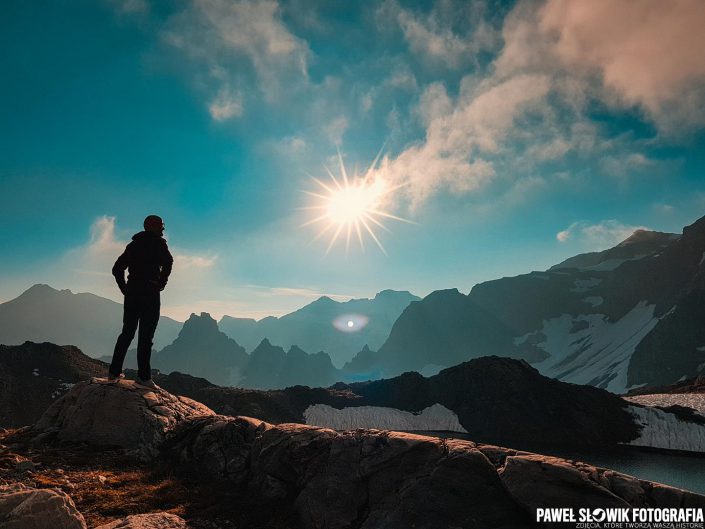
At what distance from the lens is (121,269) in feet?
48.9

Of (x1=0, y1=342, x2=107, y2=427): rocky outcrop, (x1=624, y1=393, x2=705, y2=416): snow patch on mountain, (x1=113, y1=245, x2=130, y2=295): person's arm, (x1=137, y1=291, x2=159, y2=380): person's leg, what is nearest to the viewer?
(x1=113, y1=245, x2=130, y2=295): person's arm

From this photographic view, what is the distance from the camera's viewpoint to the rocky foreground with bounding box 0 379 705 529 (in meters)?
7.30

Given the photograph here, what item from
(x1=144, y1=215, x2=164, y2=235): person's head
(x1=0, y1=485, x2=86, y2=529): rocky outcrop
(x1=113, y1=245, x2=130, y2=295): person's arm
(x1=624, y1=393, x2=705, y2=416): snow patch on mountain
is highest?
(x1=144, y1=215, x2=164, y2=235): person's head

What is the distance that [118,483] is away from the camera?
10.3m

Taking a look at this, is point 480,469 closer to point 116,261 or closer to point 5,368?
point 116,261

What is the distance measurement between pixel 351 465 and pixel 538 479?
14.6 feet

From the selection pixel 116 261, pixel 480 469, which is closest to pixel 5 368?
pixel 116 261

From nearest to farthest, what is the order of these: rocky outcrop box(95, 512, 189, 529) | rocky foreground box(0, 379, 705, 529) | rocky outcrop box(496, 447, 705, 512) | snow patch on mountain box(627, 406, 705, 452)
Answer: rocky outcrop box(496, 447, 705, 512) < rocky foreground box(0, 379, 705, 529) < rocky outcrop box(95, 512, 189, 529) < snow patch on mountain box(627, 406, 705, 452)

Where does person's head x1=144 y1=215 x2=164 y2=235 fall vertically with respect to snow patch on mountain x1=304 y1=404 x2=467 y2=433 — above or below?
above

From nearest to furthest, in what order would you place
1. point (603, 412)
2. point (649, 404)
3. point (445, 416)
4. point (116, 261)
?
1. point (116, 261)
2. point (603, 412)
3. point (649, 404)
4. point (445, 416)

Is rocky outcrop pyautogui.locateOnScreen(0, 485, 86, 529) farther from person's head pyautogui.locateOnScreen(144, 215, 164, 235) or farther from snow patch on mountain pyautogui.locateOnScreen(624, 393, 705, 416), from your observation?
snow patch on mountain pyautogui.locateOnScreen(624, 393, 705, 416)

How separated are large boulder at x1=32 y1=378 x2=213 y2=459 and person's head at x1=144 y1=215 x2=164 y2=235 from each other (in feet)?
20.6

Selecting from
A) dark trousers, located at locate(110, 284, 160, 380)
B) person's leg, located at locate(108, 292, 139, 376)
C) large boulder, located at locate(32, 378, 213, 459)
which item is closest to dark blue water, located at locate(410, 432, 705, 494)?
large boulder, located at locate(32, 378, 213, 459)

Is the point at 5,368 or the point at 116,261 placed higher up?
the point at 116,261
